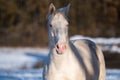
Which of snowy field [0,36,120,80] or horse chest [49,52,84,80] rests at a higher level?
snowy field [0,36,120,80]

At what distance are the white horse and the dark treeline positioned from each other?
24056 mm

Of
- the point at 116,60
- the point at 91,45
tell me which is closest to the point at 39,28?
the point at 116,60

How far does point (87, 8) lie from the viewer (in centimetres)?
3422

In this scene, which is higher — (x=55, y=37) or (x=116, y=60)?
(x=116, y=60)

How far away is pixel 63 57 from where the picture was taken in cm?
714

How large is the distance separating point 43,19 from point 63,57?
89.7ft

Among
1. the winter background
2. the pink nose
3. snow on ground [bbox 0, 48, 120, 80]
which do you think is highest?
the winter background

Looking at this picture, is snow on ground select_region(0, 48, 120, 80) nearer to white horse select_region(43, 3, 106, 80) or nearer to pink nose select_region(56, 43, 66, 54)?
white horse select_region(43, 3, 106, 80)

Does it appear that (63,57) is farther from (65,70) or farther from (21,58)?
(21,58)

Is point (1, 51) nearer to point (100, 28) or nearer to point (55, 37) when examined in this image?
point (100, 28)

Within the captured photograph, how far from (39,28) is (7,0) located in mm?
3474

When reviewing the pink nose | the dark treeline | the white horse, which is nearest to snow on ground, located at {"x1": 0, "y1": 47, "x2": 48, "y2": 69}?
the dark treeline

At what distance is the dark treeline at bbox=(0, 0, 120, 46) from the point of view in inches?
1294

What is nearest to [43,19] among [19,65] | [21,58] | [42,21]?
[42,21]
